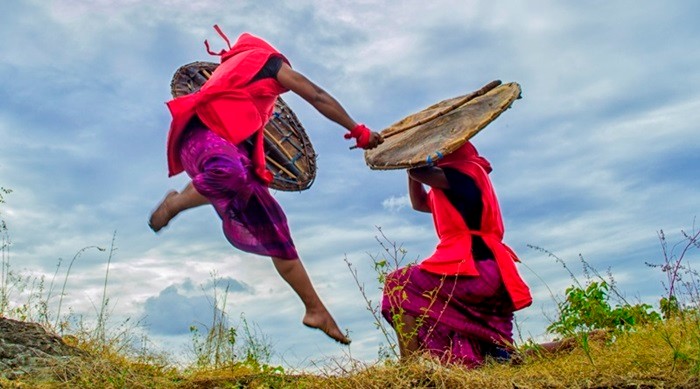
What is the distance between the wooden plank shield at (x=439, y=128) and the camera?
534 cm

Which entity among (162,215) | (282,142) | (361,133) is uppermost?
(282,142)

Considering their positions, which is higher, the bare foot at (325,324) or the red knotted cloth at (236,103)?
the red knotted cloth at (236,103)

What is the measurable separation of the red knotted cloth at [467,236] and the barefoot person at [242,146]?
638 millimetres

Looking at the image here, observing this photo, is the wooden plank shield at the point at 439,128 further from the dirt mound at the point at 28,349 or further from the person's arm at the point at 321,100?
the dirt mound at the point at 28,349

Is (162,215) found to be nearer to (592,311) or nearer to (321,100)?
(321,100)

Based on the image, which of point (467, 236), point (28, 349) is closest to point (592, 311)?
point (467, 236)

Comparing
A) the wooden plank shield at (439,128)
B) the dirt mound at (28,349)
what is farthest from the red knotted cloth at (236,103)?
the dirt mound at (28,349)

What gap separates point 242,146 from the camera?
230 inches

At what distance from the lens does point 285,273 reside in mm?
5605

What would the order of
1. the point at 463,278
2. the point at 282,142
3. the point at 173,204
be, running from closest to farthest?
the point at 463,278 → the point at 173,204 → the point at 282,142

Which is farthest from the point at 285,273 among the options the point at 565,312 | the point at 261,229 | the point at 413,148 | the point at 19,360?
the point at 565,312

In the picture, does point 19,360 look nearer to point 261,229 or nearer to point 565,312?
point 261,229

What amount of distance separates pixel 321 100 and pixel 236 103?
2.01 ft

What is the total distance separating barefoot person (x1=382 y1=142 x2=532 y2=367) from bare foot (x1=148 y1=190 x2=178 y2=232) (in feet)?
5.31
